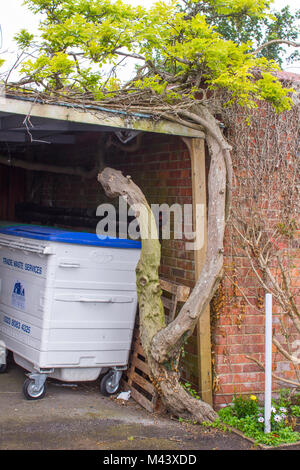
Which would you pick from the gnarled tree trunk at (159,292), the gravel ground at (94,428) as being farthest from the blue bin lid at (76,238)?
the gravel ground at (94,428)

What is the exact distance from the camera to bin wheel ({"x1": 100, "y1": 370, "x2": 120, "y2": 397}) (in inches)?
222

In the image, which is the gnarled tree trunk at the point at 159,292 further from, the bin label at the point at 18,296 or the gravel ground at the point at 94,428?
the bin label at the point at 18,296

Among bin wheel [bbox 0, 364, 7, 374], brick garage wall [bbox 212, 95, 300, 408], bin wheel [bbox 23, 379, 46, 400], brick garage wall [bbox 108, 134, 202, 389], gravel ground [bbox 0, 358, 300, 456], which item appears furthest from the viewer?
bin wheel [bbox 0, 364, 7, 374]

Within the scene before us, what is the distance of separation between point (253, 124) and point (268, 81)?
0.66m

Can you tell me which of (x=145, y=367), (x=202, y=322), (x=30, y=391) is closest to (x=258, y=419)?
(x=202, y=322)

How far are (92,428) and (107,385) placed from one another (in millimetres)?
920

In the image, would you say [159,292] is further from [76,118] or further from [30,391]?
[76,118]

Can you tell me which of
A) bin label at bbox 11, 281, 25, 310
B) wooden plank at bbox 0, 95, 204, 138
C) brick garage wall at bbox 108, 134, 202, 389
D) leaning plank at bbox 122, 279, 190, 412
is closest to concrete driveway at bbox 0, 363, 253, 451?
leaning plank at bbox 122, 279, 190, 412

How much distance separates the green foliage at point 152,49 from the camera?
4836mm

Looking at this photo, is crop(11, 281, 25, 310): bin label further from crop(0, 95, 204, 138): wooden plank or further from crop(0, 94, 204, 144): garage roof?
crop(0, 95, 204, 138): wooden plank

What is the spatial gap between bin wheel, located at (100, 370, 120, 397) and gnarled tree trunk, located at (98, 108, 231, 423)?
82 cm
